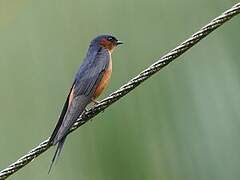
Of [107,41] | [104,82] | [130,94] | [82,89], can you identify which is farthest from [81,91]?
[107,41]

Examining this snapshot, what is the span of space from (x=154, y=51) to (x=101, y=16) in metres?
0.43

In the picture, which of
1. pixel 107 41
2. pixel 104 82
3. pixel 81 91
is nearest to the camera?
pixel 81 91

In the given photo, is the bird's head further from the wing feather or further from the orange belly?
the orange belly

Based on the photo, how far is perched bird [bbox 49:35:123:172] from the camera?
14.4ft

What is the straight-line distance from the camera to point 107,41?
217 inches

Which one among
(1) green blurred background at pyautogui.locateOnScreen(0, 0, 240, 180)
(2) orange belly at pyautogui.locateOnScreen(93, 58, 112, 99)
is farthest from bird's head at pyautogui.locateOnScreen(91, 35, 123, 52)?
(2) orange belly at pyautogui.locateOnScreen(93, 58, 112, 99)

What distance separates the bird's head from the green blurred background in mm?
102

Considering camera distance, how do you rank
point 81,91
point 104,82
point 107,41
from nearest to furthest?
1. point 81,91
2. point 104,82
3. point 107,41

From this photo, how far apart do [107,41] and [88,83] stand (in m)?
0.66

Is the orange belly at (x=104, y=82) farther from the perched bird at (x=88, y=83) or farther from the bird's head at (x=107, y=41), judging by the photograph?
the bird's head at (x=107, y=41)

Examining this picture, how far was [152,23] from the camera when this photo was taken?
202 inches

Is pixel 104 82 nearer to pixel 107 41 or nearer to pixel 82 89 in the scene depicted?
pixel 82 89

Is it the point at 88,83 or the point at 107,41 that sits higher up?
the point at 107,41

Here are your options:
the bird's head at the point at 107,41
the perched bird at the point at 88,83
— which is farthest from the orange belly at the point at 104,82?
the bird's head at the point at 107,41
